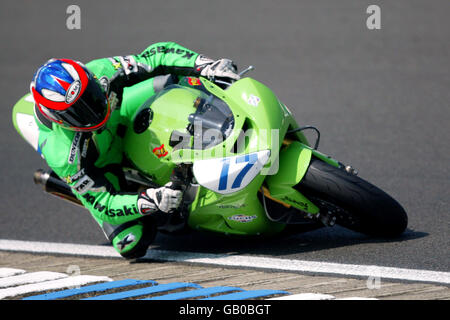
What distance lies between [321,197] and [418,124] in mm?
3330

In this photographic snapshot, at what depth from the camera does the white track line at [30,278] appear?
4845 millimetres

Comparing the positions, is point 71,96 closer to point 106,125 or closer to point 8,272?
point 106,125

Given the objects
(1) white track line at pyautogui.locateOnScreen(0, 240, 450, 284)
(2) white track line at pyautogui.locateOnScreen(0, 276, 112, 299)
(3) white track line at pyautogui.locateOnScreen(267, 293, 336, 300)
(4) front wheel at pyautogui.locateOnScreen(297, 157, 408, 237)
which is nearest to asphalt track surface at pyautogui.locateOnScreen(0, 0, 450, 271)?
(1) white track line at pyautogui.locateOnScreen(0, 240, 450, 284)

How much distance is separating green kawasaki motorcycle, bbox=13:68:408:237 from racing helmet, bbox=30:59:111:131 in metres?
0.43

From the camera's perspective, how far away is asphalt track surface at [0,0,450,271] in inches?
215

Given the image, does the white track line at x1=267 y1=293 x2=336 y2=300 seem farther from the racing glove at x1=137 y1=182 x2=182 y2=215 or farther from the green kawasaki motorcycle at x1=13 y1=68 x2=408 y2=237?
the racing glove at x1=137 y1=182 x2=182 y2=215

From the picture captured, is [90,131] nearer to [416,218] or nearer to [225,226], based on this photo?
[225,226]

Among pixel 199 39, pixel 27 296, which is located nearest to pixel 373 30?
Answer: pixel 199 39

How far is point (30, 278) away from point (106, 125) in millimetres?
1135

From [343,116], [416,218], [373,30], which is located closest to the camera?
[416,218]

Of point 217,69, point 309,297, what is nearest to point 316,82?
point 217,69

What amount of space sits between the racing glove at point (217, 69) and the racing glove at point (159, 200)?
3.04 feet

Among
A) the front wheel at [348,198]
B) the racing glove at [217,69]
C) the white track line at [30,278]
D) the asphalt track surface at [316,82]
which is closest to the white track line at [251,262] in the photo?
the asphalt track surface at [316,82]

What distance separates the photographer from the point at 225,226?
17.2 feet
